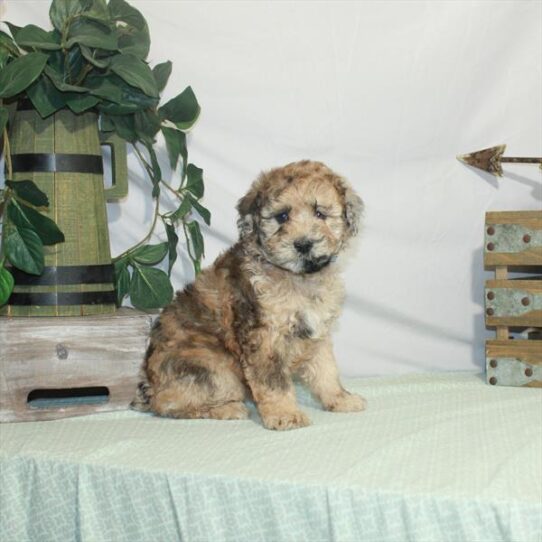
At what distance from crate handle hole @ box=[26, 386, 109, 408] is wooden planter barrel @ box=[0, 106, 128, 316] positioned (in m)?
0.36

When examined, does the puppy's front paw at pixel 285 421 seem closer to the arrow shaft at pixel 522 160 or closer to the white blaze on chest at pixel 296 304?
the white blaze on chest at pixel 296 304

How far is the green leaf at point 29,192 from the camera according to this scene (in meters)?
2.88

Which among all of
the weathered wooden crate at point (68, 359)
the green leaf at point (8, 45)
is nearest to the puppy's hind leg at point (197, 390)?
the weathered wooden crate at point (68, 359)

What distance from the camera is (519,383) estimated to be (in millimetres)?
3393

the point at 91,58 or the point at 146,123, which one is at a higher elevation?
the point at 91,58

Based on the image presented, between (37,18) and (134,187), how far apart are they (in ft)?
2.72

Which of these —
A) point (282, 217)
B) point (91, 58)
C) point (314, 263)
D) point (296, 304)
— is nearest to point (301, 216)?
point (282, 217)

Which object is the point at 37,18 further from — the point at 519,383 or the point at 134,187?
the point at 519,383

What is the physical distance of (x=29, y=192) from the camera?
2891 mm

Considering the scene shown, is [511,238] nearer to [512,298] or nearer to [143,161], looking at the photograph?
[512,298]

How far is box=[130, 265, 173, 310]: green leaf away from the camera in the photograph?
3.42 metres

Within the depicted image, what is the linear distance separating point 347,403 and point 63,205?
4.11ft

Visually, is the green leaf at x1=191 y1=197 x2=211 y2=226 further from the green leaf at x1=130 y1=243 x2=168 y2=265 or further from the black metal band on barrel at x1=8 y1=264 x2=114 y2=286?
the black metal band on barrel at x1=8 y1=264 x2=114 y2=286

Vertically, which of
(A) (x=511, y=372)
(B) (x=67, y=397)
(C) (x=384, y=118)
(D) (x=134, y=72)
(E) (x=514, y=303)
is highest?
(D) (x=134, y=72)
